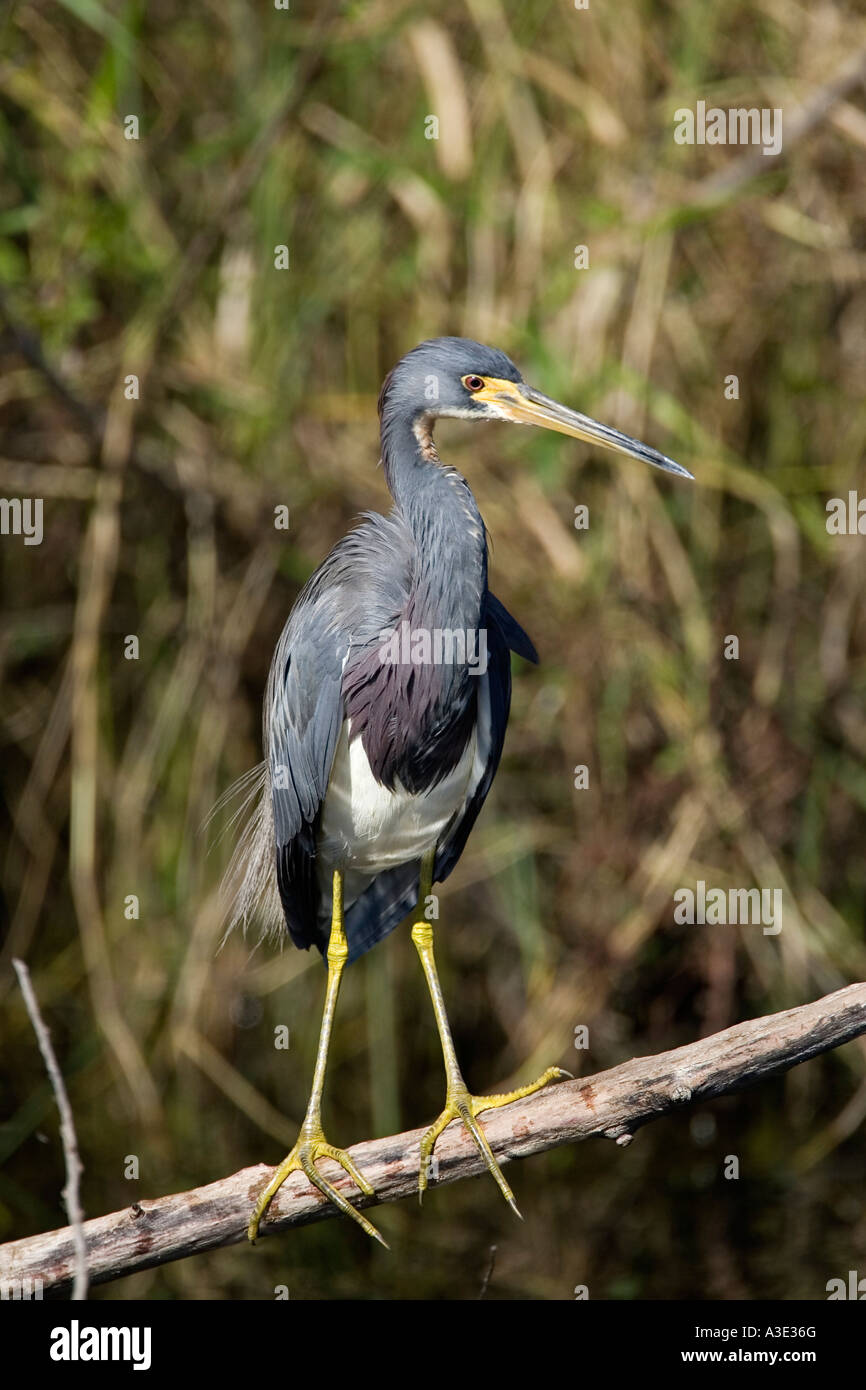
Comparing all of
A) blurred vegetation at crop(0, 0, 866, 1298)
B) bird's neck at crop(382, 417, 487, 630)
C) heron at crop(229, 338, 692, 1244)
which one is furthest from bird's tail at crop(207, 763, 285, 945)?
blurred vegetation at crop(0, 0, 866, 1298)

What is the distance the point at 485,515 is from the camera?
6316 millimetres

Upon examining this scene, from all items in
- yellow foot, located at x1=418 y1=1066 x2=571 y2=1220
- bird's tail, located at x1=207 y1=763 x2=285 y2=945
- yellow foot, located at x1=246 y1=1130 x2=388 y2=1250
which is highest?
bird's tail, located at x1=207 y1=763 x2=285 y2=945

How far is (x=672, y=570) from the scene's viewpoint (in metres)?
6.14

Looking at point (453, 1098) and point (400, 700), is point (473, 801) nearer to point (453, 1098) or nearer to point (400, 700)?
point (400, 700)

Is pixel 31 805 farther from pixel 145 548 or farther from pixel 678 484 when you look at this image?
pixel 678 484

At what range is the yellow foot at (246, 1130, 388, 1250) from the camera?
3258mm

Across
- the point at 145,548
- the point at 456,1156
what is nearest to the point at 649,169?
the point at 145,548

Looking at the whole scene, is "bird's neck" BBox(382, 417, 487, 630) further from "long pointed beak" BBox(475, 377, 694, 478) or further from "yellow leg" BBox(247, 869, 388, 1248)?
"yellow leg" BBox(247, 869, 388, 1248)

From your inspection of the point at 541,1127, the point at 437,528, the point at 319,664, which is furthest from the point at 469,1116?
the point at 437,528

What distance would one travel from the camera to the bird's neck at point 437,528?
368cm

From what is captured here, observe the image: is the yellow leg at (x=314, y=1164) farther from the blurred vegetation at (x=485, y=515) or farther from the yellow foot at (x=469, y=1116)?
the blurred vegetation at (x=485, y=515)

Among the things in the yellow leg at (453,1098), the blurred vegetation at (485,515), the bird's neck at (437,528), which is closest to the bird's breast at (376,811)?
the yellow leg at (453,1098)

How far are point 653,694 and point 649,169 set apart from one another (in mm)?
2080

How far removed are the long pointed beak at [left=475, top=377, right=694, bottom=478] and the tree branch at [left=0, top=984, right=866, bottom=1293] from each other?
1.40 metres
